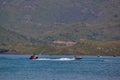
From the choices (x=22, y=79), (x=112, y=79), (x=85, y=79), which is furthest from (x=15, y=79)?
(x=112, y=79)

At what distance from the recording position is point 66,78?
157125 mm

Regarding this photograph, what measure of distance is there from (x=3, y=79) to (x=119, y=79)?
131 feet

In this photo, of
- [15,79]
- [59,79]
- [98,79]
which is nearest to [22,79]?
[15,79]

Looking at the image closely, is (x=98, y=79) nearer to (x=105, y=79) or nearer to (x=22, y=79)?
(x=105, y=79)

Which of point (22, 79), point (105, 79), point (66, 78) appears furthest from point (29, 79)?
point (105, 79)

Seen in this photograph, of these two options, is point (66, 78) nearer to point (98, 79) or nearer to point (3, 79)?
point (98, 79)

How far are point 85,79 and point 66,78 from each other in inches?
315

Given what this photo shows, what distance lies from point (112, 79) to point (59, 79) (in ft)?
60.7

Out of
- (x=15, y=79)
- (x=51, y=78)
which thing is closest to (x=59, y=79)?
(x=51, y=78)

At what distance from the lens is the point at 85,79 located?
501 feet

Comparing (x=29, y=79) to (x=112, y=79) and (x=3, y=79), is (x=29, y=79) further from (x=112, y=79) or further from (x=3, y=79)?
(x=112, y=79)

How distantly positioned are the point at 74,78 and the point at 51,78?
8.26 meters

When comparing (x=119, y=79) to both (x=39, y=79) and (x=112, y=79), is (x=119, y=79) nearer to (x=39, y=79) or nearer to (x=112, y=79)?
(x=112, y=79)

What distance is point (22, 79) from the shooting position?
15025 centimetres
